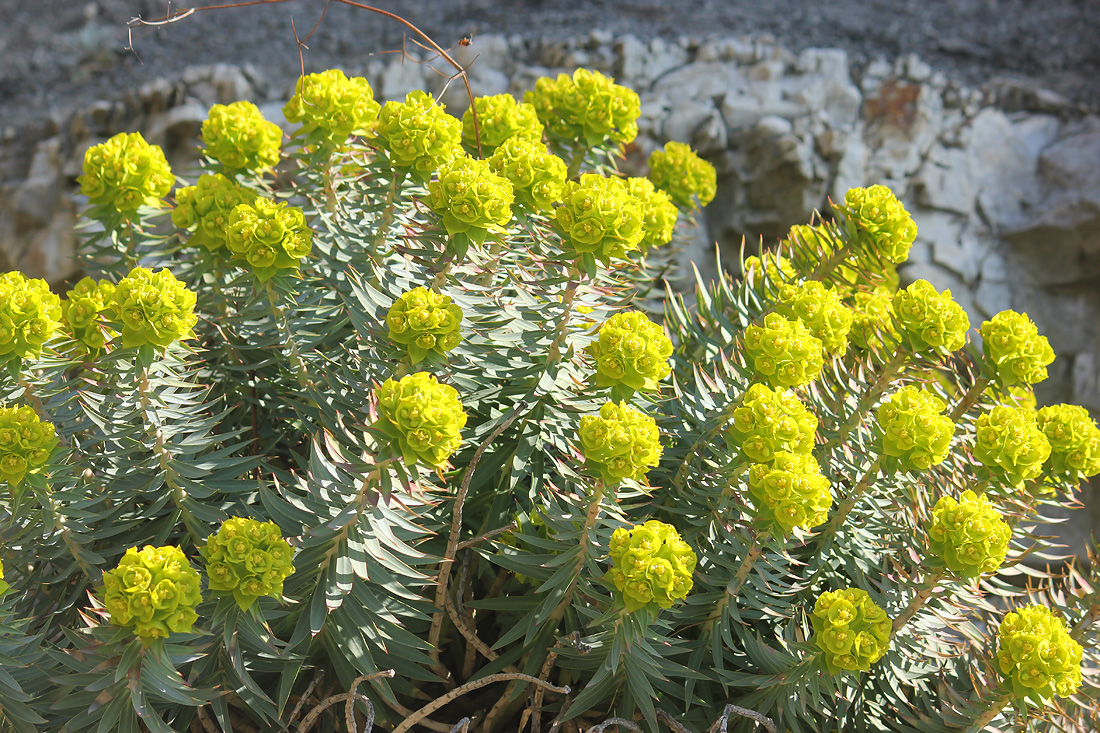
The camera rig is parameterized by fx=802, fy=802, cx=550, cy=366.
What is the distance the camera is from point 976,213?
142 inches

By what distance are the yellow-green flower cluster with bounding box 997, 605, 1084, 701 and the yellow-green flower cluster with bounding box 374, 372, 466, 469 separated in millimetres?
945

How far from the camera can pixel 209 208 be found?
5.12 feet

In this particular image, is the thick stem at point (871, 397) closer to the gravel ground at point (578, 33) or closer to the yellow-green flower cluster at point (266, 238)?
the yellow-green flower cluster at point (266, 238)

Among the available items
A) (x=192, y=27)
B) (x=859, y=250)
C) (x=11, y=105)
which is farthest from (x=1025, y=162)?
(x=11, y=105)

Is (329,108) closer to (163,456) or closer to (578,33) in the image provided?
(163,456)

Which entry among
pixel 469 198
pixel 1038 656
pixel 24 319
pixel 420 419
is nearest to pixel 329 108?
pixel 469 198

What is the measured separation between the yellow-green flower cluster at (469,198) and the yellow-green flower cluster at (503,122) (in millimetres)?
416

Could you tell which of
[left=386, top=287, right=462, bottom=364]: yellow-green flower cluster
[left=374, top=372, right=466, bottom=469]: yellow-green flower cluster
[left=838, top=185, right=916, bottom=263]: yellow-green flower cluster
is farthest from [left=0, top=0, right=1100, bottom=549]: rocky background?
[left=374, top=372, right=466, bottom=469]: yellow-green flower cluster

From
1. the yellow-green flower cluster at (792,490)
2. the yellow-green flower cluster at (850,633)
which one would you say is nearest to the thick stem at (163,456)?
the yellow-green flower cluster at (792,490)

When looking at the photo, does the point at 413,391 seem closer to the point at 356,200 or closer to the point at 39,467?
the point at 39,467

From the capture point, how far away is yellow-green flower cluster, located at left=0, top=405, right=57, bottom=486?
3.93 feet

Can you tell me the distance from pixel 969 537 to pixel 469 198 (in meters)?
0.97

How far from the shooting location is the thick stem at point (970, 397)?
1658 mm

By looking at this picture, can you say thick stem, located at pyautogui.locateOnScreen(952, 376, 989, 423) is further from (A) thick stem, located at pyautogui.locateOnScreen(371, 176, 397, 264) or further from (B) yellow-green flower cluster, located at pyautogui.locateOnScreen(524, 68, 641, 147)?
(A) thick stem, located at pyautogui.locateOnScreen(371, 176, 397, 264)
